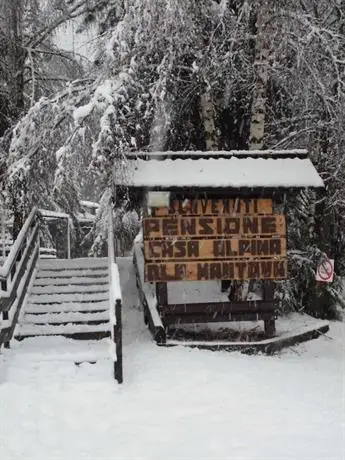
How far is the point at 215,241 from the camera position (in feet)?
32.2

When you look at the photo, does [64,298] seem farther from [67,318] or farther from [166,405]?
[166,405]

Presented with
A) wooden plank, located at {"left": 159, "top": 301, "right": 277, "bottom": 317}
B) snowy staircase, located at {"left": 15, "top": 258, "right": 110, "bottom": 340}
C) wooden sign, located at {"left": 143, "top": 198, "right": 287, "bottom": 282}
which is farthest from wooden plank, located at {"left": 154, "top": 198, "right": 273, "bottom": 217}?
snowy staircase, located at {"left": 15, "top": 258, "right": 110, "bottom": 340}

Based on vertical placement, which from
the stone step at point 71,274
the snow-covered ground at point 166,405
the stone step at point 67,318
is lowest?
the snow-covered ground at point 166,405

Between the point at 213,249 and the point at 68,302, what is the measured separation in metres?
2.61

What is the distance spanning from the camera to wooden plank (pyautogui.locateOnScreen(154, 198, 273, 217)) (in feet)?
31.9

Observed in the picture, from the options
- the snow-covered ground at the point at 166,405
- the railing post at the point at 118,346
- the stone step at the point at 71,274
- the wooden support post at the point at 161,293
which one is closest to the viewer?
the snow-covered ground at the point at 166,405

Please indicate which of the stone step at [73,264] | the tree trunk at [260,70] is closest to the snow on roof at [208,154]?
the tree trunk at [260,70]

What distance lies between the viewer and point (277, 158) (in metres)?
9.89

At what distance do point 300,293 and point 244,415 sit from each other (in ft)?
25.3

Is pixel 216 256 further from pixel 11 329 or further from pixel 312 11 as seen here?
pixel 312 11

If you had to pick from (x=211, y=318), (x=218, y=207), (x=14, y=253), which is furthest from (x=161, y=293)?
(x=14, y=253)

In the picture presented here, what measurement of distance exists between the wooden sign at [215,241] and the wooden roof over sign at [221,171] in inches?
21.6

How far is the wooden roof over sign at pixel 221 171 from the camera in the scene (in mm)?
9305

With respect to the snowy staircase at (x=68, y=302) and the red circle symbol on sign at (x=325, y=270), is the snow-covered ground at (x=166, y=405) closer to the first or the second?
the snowy staircase at (x=68, y=302)
